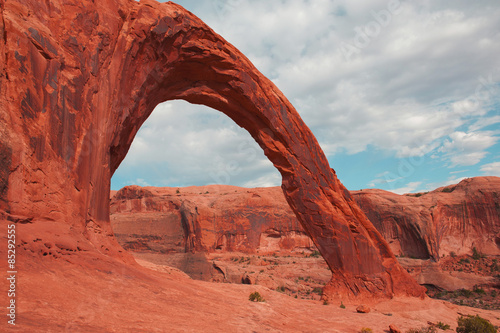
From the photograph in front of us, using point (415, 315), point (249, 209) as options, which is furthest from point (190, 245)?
point (415, 315)

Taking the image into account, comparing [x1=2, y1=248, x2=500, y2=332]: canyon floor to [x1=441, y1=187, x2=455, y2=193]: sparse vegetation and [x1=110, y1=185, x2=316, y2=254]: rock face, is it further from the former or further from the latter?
[x1=441, y1=187, x2=455, y2=193]: sparse vegetation

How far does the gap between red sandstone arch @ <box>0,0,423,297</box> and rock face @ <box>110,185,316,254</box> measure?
22.3 m

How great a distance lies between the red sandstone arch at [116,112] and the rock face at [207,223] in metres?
22.3

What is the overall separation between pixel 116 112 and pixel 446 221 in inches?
1370

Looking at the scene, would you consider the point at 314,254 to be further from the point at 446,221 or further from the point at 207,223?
the point at 446,221

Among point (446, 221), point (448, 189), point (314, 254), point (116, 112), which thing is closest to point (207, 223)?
point (314, 254)

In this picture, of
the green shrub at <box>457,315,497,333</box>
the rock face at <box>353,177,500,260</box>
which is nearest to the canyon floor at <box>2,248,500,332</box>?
the green shrub at <box>457,315,497,333</box>

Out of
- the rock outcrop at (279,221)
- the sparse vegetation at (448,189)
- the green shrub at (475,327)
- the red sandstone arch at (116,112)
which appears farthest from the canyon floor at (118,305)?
the sparse vegetation at (448,189)

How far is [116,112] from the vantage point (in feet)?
31.1

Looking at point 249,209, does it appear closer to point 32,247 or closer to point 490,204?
point 490,204

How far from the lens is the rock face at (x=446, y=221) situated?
31531 millimetres

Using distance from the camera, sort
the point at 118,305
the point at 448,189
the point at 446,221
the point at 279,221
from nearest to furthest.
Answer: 1. the point at 118,305
2. the point at 446,221
3. the point at 448,189
4. the point at 279,221

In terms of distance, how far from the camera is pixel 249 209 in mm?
38438

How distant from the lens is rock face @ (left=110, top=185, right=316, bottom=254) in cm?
3566
